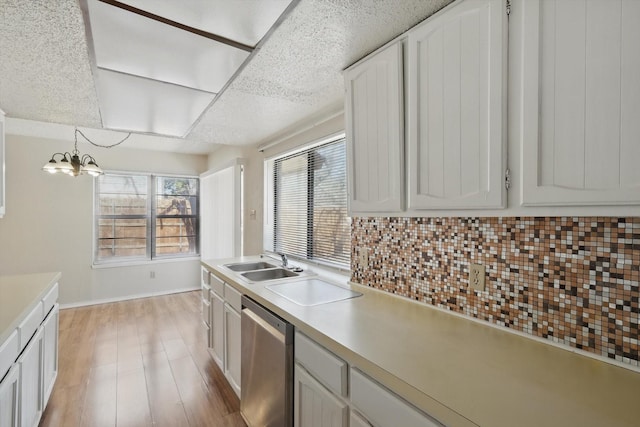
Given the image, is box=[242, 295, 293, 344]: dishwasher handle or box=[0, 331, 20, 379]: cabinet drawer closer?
box=[0, 331, 20, 379]: cabinet drawer

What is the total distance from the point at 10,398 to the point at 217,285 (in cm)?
131

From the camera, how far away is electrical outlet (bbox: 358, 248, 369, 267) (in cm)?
199

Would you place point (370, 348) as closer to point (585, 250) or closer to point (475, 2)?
point (585, 250)

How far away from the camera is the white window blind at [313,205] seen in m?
2.45

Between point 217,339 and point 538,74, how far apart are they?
273cm

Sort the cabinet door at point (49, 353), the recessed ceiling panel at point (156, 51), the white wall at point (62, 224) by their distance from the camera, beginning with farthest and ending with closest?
the white wall at point (62, 224) → the cabinet door at point (49, 353) → the recessed ceiling panel at point (156, 51)

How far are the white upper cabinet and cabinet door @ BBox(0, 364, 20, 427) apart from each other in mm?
2222

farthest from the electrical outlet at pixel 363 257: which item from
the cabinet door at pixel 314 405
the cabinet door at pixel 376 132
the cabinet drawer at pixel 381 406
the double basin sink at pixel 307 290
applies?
the cabinet drawer at pixel 381 406

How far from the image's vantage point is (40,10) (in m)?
1.25

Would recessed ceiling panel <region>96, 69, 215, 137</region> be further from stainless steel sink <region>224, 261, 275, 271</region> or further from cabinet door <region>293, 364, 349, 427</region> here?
cabinet door <region>293, 364, 349, 427</region>

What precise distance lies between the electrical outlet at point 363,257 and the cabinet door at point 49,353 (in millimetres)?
2083

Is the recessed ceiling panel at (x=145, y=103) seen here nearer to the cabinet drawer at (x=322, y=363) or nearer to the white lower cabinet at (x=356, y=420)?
the cabinet drawer at (x=322, y=363)

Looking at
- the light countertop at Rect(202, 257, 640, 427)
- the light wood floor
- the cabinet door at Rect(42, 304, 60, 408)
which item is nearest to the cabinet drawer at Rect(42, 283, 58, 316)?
the cabinet door at Rect(42, 304, 60, 408)

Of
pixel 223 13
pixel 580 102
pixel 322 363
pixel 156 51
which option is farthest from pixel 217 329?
pixel 580 102
